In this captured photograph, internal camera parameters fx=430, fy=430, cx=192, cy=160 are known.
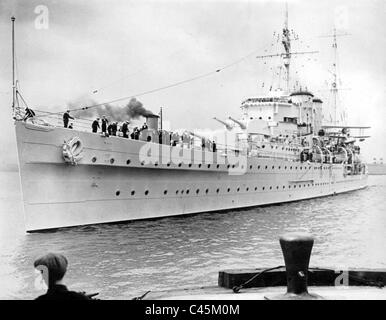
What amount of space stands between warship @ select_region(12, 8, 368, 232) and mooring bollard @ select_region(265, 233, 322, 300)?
7211 mm

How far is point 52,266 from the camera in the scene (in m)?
3.13

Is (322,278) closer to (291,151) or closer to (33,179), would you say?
(33,179)

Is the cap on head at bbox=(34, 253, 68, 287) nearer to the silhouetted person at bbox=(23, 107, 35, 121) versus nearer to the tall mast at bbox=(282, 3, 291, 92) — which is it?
the silhouetted person at bbox=(23, 107, 35, 121)

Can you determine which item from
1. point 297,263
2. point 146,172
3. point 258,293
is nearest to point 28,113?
point 146,172

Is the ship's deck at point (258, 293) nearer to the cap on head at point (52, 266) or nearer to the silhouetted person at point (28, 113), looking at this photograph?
the cap on head at point (52, 266)

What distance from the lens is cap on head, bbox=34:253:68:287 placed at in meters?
3.13

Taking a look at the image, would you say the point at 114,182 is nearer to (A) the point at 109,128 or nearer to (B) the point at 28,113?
(A) the point at 109,128

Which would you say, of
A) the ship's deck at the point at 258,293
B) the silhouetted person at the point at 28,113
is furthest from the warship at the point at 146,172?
the ship's deck at the point at 258,293

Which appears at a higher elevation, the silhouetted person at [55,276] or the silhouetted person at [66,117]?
the silhouetted person at [66,117]

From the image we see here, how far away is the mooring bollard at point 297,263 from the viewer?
12.3 ft

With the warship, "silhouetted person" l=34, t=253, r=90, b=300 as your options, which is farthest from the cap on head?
the warship

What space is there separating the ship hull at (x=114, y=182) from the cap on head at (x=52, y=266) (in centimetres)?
1112

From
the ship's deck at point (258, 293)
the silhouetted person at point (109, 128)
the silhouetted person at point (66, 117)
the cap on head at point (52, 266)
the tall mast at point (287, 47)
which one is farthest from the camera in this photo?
the tall mast at point (287, 47)

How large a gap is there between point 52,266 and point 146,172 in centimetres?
1368
